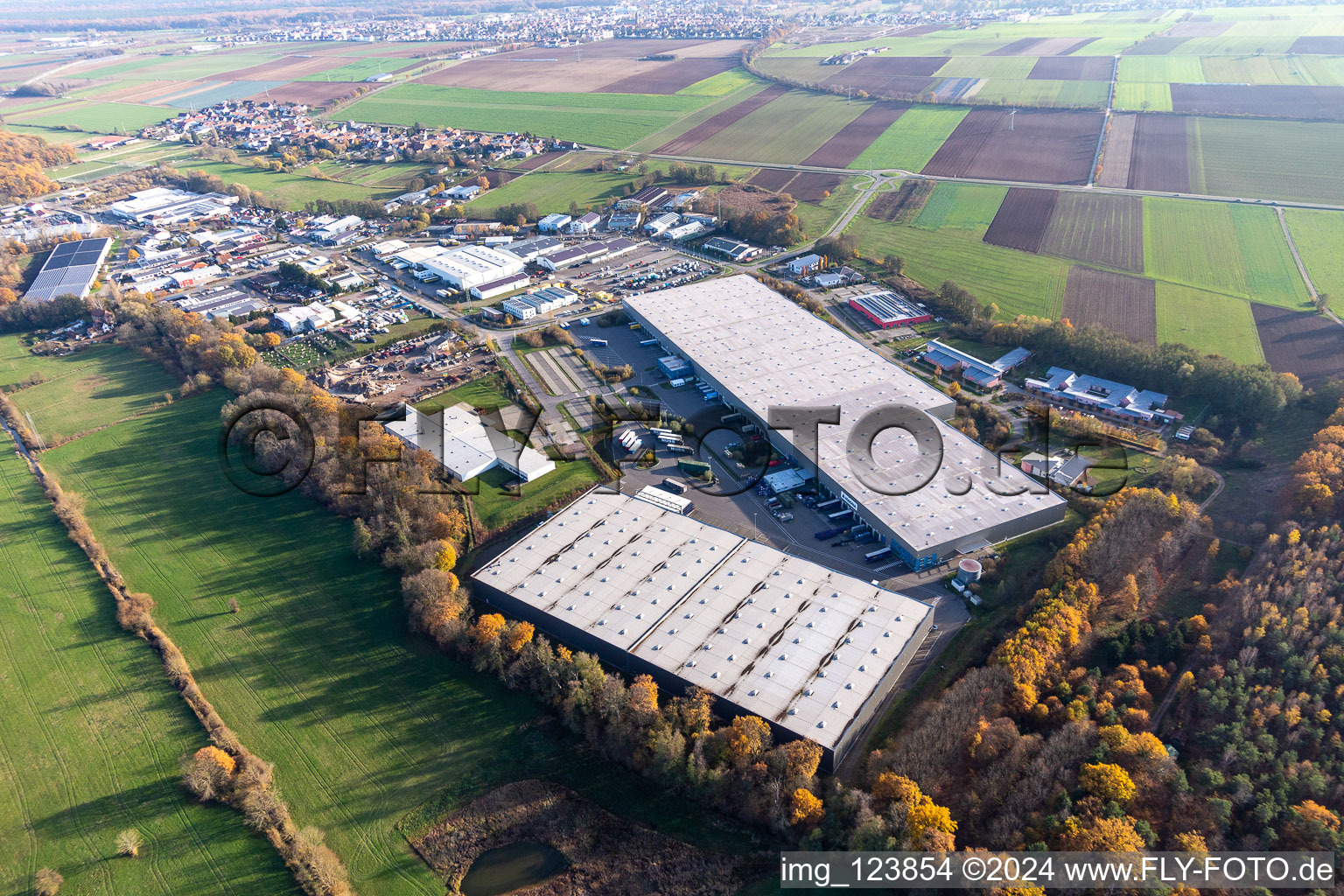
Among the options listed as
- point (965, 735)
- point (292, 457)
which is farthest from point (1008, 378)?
point (292, 457)

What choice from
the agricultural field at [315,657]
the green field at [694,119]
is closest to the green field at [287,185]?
the green field at [694,119]

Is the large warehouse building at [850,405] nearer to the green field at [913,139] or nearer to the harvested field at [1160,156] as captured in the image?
the green field at [913,139]

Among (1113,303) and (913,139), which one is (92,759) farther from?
(913,139)

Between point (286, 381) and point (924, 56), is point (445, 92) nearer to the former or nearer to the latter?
point (924, 56)

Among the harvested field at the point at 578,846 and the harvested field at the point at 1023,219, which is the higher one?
the harvested field at the point at 1023,219

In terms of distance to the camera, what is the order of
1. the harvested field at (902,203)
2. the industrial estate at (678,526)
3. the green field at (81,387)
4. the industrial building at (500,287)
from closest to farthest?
the industrial estate at (678,526) < the green field at (81,387) < the industrial building at (500,287) < the harvested field at (902,203)

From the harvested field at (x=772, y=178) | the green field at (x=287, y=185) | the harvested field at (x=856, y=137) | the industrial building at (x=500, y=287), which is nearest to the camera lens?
the industrial building at (x=500, y=287)

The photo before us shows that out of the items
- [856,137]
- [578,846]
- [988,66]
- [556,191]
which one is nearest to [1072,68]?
[988,66]
